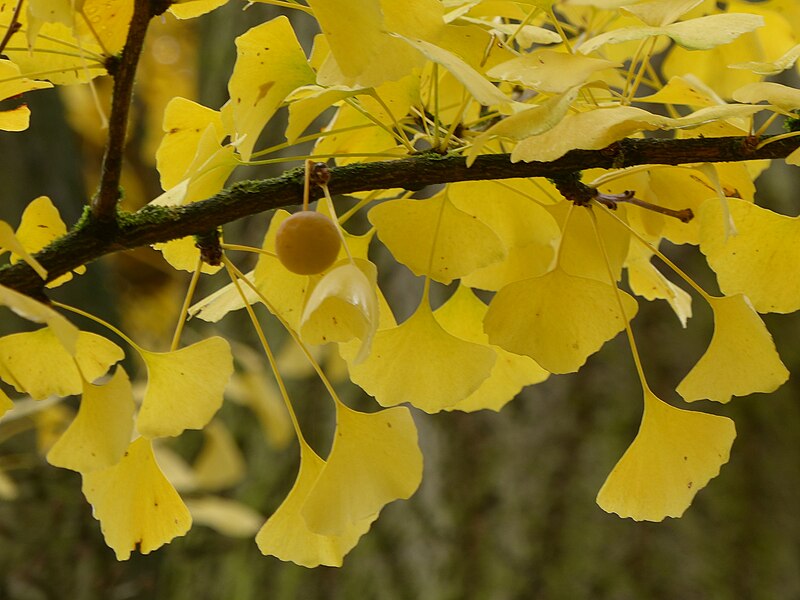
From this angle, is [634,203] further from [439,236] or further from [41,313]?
[41,313]

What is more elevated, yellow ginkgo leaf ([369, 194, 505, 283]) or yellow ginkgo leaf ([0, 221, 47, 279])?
yellow ginkgo leaf ([0, 221, 47, 279])

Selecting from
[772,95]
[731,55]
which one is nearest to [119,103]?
[772,95]

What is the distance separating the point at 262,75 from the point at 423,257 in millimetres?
96

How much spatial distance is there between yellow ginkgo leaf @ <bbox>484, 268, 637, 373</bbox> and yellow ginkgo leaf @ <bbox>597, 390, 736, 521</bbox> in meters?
0.04

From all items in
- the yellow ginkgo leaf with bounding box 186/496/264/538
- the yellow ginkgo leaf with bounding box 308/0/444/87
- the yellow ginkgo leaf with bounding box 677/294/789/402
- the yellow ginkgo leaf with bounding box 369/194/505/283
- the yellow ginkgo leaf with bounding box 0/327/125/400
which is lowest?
the yellow ginkgo leaf with bounding box 186/496/264/538

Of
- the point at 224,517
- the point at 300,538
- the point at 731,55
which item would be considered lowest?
the point at 224,517

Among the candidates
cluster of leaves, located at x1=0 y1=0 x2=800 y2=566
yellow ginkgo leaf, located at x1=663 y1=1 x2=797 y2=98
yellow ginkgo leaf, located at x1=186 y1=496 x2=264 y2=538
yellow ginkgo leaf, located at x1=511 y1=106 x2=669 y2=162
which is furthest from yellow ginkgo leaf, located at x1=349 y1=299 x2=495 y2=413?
yellow ginkgo leaf, located at x1=186 y1=496 x2=264 y2=538

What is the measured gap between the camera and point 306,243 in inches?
10.9

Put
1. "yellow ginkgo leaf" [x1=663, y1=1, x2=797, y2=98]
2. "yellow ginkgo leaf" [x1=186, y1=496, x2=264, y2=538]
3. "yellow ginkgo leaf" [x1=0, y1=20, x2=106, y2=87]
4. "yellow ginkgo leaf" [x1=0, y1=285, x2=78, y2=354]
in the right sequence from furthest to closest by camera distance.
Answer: "yellow ginkgo leaf" [x1=186, y1=496, x2=264, y2=538] → "yellow ginkgo leaf" [x1=663, y1=1, x2=797, y2=98] → "yellow ginkgo leaf" [x1=0, y1=20, x2=106, y2=87] → "yellow ginkgo leaf" [x1=0, y1=285, x2=78, y2=354]

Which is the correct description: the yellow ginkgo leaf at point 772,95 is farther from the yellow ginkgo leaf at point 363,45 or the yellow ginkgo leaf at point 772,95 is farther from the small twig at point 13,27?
the small twig at point 13,27

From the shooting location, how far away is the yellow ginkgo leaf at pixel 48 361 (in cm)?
34

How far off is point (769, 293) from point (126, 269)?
256 centimetres

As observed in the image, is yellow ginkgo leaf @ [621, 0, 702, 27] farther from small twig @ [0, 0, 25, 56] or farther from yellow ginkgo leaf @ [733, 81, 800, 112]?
small twig @ [0, 0, 25, 56]

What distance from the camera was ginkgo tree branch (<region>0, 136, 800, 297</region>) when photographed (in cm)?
31
